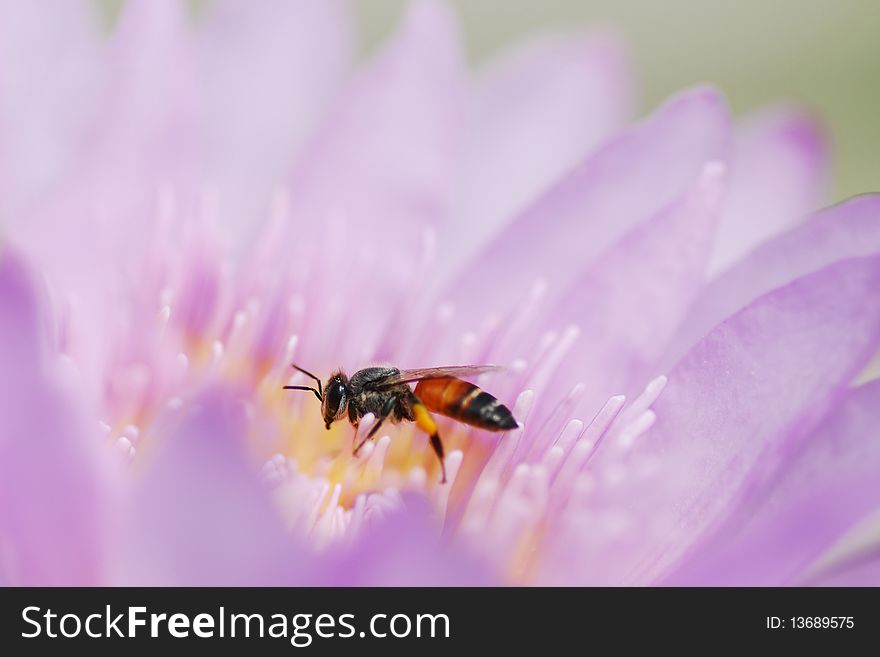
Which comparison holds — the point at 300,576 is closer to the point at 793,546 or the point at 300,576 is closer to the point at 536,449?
the point at 793,546

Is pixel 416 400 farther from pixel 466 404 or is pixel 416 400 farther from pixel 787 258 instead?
pixel 787 258

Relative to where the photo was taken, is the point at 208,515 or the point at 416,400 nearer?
the point at 208,515

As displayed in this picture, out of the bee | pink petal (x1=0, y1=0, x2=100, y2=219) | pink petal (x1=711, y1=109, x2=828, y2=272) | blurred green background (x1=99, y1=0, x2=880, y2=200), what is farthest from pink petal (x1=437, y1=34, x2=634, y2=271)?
blurred green background (x1=99, y1=0, x2=880, y2=200)

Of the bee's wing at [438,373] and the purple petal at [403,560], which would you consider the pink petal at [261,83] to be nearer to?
the bee's wing at [438,373]

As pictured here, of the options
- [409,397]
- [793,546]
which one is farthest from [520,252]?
[793,546]

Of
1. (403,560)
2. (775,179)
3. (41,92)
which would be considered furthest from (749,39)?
(403,560)

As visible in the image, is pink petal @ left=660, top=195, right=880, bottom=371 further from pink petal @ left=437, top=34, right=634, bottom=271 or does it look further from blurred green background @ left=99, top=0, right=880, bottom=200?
blurred green background @ left=99, top=0, right=880, bottom=200
